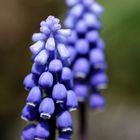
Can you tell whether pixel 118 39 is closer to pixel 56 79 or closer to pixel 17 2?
pixel 17 2

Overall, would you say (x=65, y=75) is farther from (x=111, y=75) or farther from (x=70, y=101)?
(x=111, y=75)

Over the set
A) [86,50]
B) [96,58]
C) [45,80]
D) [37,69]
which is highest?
[86,50]

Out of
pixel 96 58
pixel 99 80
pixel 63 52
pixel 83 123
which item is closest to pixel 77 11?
pixel 96 58

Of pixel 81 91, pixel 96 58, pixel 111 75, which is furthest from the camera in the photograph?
pixel 111 75

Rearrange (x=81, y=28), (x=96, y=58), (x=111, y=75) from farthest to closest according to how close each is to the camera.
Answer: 1. (x=111, y=75)
2. (x=81, y=28)
3. (x=96, y=58)

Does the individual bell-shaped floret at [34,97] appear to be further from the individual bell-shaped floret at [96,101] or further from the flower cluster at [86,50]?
the individual bell-shaped floret at [96,101]

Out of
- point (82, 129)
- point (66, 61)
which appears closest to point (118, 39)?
point (82, 129)
